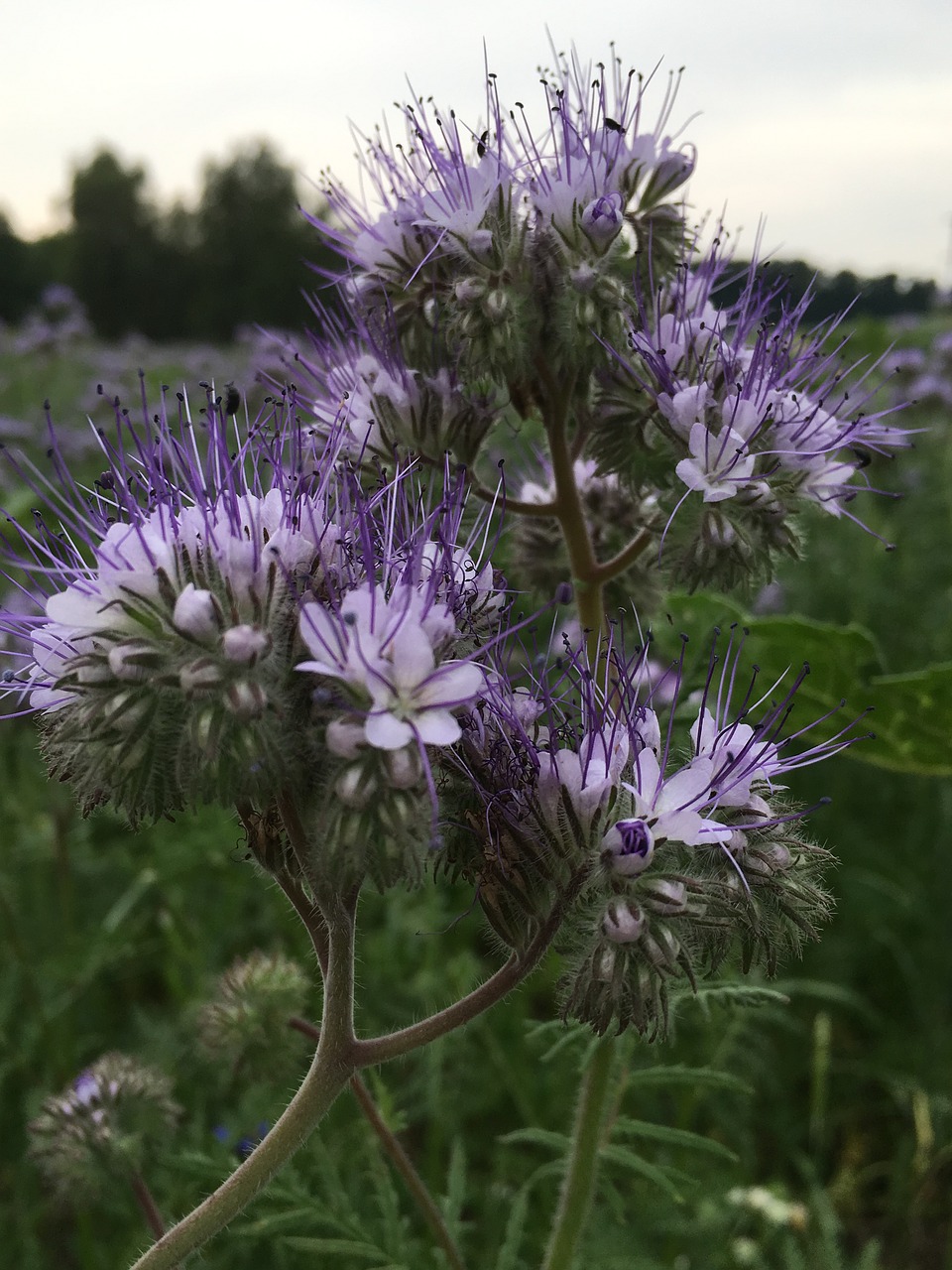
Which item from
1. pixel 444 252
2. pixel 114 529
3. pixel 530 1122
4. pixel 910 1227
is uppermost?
pixel 444 252

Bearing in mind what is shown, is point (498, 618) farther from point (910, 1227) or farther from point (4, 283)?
point (4, 283)

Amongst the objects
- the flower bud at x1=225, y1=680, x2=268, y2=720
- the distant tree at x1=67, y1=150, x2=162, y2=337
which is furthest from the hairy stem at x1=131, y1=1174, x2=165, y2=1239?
the distant tree at x1=67, y1=150, x2=162, y2=337

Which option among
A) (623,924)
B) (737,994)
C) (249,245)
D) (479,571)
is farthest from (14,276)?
(623,924)

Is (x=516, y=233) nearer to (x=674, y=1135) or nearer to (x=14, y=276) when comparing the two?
(x=674, y=1135)

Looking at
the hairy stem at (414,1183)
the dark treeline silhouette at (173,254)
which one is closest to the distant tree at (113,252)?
the dark treeline silhouette at (173,254)

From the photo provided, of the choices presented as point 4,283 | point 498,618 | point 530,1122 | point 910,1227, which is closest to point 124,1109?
point 530,1122

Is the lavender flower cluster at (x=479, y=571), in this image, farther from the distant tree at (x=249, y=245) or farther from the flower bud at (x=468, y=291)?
the distant tree at (x=249, y=245)
